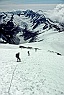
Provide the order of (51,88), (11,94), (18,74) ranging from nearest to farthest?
1. (11,94)
2. (51,88)
3. (18,74)

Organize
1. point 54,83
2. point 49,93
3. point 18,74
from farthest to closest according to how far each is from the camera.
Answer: point 18,74 → point 54,83 → point 49,93

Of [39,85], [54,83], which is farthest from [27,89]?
[54,83]

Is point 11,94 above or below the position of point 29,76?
above

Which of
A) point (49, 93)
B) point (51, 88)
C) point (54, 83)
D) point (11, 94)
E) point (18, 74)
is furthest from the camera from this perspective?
point (18, 74)

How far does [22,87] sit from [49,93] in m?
2.83

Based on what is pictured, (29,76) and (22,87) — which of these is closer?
(22,87)

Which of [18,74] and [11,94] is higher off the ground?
[11,94]

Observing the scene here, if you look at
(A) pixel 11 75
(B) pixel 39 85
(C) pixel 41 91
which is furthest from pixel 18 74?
(C) pixel 41 91

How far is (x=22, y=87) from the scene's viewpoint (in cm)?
1831

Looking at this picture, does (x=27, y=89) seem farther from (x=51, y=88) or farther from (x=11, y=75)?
(x=11, y=75)

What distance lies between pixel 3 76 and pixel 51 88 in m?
5.97

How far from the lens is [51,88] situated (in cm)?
1914

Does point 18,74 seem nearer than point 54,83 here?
No

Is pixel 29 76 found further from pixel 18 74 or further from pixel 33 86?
pixel 33 86
